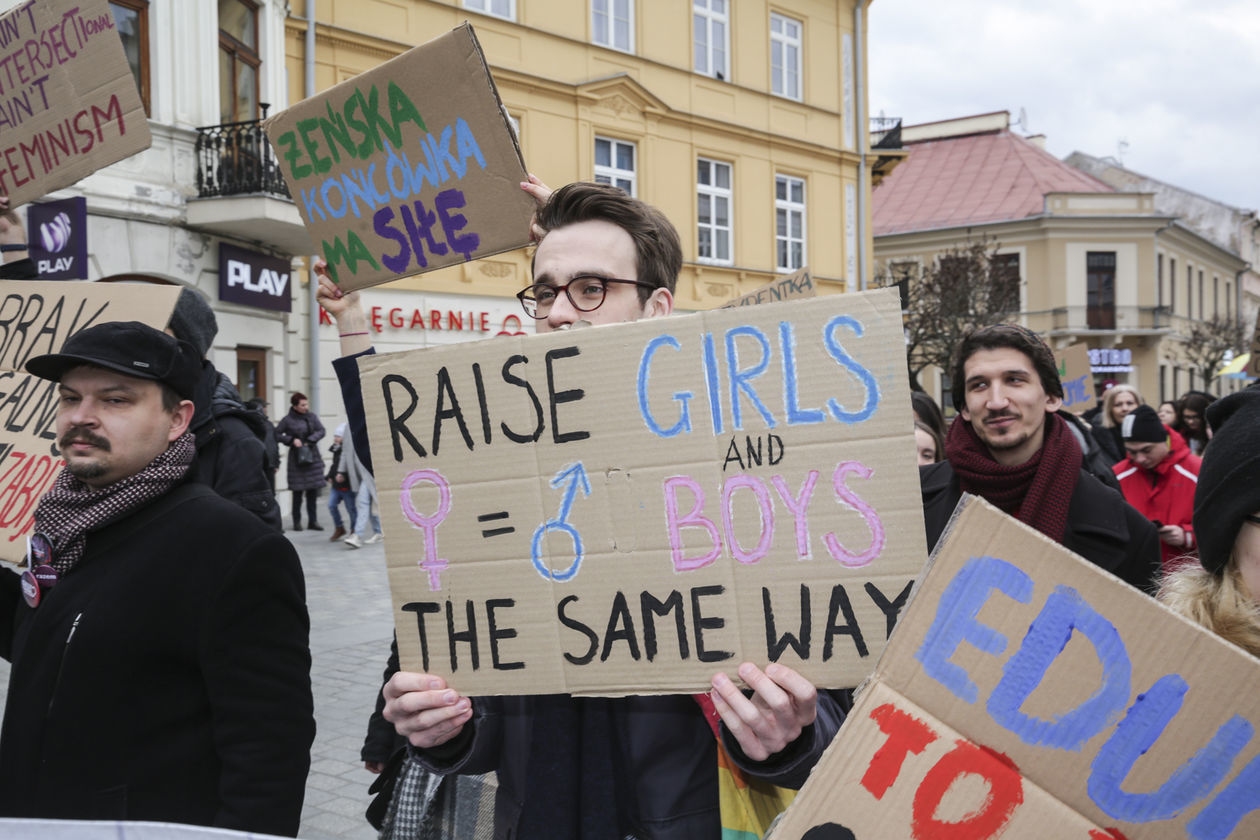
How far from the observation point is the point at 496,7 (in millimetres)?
16031

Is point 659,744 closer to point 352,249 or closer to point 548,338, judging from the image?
point 548,338

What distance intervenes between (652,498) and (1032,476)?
6.04 ft

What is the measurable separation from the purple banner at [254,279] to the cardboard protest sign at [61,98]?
9523 millimetres

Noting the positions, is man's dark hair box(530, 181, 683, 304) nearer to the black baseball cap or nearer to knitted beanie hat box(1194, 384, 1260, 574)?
the black baseball cap

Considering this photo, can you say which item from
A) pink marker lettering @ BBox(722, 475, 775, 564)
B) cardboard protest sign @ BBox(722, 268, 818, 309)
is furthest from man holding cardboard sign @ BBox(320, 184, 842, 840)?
cardboard protest sign @ BBox(722, 268, 818, 309)

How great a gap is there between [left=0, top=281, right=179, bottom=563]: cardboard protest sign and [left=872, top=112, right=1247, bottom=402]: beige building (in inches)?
1310

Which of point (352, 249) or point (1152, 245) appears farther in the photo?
point (1152, 245)

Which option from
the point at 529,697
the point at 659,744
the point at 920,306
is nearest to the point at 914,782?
the point at 659,744

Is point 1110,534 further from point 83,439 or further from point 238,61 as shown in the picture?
point 238,61

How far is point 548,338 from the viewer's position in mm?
1585

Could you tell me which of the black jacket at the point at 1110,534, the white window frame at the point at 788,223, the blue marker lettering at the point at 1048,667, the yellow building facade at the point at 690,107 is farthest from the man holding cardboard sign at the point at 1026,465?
the white window frame at the point at 788,223

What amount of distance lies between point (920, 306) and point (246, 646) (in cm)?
2789

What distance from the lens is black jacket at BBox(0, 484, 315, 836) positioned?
1.88 meters

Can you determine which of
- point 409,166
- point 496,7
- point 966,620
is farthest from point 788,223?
point 966,620
